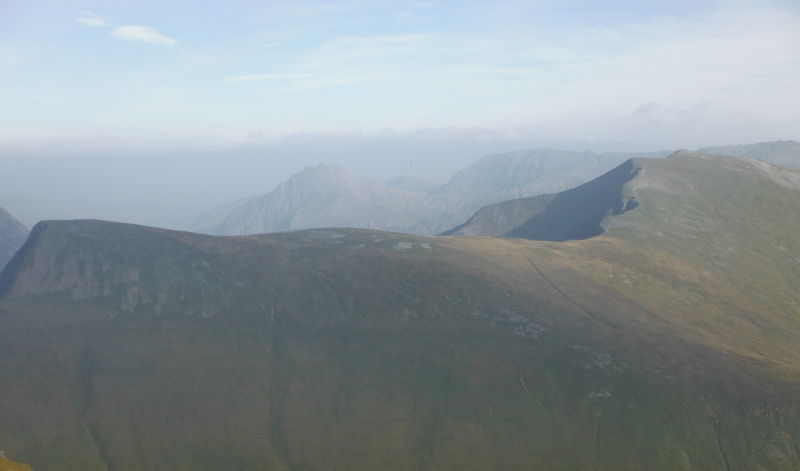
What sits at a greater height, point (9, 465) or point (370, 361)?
point (370, 361)

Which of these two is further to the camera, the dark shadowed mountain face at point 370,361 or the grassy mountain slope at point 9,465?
the dark shadowed mountain face at point 370,361

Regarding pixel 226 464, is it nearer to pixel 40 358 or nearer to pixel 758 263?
pixel 40 358

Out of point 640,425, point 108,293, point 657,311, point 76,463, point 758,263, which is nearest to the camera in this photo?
point 76,463

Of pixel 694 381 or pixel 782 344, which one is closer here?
pixel 694 381

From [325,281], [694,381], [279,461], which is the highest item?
[325,281]

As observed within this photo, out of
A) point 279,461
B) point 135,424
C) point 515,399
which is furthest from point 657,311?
point 135,424

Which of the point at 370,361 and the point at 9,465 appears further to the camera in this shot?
the point at 370,361

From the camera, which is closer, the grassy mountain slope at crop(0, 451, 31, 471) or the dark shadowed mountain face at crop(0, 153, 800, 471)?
the grassy mountain slope at crop(0, 451, 31, 471)

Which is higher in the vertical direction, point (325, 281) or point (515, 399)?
point (325, 281)
